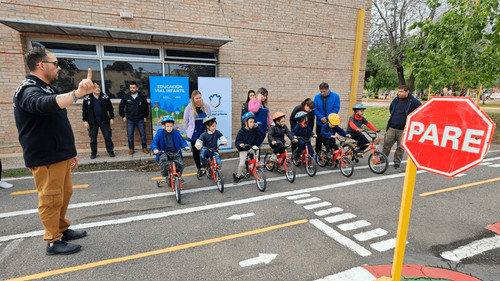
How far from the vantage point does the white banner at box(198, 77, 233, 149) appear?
862 cm

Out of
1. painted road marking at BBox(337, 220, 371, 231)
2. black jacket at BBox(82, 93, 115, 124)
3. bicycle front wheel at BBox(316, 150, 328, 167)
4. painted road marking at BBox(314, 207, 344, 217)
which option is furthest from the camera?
black jacket at BBox(82, 93, 115, 124)

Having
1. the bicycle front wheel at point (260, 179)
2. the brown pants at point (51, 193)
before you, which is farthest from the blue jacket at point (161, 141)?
the brown pants at point (51, 193)

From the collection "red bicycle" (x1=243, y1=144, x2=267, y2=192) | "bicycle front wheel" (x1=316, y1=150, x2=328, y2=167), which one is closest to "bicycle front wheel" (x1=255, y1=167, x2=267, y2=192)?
"red bicycle" (x1=243, y1=144, x2=267, y2=192)

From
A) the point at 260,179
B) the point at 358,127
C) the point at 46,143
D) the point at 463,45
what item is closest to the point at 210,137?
the point at 260,179

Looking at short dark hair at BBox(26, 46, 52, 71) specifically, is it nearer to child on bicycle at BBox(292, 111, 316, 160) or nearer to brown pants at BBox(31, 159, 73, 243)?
brown pants at BBox(31, 159, 73, 243)

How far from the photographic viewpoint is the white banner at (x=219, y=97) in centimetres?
862

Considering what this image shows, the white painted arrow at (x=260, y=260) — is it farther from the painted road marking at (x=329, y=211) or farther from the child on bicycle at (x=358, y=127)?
the child on bicycle at (x=358, y=127)

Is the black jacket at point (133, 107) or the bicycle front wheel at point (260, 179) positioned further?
the black jacket at point (133, 107)

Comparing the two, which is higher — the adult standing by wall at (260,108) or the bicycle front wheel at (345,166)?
the adult standing by wall at (260,108)

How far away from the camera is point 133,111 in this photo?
8070mm

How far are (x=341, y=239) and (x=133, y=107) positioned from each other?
7087mm

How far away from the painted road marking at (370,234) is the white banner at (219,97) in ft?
20.1

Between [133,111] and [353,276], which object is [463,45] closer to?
[353,276]

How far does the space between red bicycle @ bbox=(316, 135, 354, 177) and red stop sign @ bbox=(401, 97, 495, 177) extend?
180 inches
